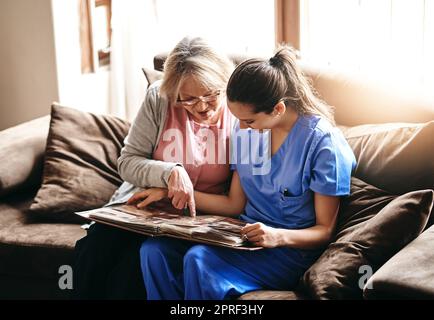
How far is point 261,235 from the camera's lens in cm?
188

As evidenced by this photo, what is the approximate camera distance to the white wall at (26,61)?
3.37 m

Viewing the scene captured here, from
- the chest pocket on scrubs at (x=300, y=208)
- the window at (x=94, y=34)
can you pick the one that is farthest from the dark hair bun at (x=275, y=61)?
the window at (x=94, y=34)

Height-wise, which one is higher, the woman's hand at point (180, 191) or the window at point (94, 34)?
the window at point (94, 34)

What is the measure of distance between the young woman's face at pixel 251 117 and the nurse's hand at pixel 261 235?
27cm

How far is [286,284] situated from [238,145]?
45 cm

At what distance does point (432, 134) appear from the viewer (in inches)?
75.7

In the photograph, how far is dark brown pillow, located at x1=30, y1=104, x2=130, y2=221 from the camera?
250 cm

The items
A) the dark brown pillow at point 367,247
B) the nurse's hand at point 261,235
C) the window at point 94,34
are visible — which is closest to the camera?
the dark brown pillow at point 367,247

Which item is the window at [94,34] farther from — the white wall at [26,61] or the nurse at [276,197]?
the nurse at [276,197]

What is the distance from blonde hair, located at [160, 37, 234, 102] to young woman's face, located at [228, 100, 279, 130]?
181mm

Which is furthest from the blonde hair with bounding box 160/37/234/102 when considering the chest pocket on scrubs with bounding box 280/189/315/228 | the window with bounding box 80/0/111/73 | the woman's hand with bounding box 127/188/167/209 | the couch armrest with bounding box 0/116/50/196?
the window with bounding box 80/0/111/73

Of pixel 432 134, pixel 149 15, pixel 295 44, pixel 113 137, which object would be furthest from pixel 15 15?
pixel 432 134

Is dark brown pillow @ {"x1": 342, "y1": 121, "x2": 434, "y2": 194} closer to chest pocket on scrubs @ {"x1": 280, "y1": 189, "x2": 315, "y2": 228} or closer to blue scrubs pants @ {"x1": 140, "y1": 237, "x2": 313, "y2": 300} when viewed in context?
chest pocket on scrubs @ {"x1": 280, "y1": 189, "x2": 315, "y2": 228}

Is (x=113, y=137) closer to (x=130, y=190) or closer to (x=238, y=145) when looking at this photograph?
(x=130, y=190)
